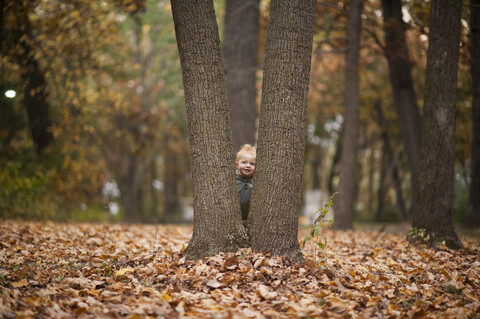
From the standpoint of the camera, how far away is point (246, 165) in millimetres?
5844

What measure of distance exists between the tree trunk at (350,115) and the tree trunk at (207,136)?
6.60 meters

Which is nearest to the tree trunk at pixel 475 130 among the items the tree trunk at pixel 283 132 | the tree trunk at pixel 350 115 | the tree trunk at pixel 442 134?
the tree trunk at pixel 350 115

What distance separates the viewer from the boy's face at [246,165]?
5.85 metres

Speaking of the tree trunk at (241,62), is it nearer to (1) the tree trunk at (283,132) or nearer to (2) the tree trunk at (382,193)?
(1) the tree trunk at (283,132)

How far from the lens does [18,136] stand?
14.2m

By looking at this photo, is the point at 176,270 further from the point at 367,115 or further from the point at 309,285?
the point at 367,115

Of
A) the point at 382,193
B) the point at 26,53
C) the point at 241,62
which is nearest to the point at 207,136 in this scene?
the point at 241,62

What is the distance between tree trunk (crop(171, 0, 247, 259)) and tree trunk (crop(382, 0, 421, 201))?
28.3 ft

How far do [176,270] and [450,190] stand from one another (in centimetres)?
481

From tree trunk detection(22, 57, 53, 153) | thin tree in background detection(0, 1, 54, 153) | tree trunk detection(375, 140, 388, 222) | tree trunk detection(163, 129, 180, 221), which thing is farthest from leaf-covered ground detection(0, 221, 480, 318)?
tree trunk detection(163, 129, 180, 221)

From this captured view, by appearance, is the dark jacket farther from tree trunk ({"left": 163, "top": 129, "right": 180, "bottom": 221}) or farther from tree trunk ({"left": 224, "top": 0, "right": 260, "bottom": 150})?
tree trunk ({"left": 163, "top": 129, "right": 180, "bottom": 221})

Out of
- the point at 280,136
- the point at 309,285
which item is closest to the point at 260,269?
the point at 309,285

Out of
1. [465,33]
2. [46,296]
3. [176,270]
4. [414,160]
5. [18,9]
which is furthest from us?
[414,160]

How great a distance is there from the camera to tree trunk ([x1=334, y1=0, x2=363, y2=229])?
10.7 metres
